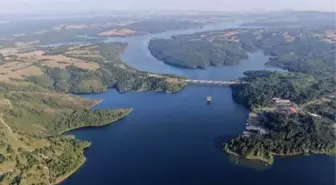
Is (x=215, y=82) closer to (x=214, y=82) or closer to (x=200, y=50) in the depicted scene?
(x=214, y=82)

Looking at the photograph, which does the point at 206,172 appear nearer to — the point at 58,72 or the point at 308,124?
the point at 308,124

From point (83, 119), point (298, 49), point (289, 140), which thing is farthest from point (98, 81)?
point (298, 49)

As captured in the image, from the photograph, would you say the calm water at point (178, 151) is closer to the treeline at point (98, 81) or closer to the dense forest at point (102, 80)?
the treeline at point (98, 81)

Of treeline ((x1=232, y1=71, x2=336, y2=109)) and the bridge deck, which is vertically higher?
treeline ((x1=232, y1=71, x2=336, y2=109))

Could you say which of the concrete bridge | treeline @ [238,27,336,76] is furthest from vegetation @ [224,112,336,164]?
treeline @ [238,27,336,76]

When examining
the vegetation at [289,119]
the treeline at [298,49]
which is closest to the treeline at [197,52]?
the treeline at [298,49]

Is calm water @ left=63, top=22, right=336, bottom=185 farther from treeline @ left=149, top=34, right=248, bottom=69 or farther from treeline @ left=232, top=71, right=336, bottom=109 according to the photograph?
treeline @ left=149, top=34, right=248, bottom=69
